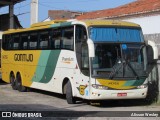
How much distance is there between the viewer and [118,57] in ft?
50.8

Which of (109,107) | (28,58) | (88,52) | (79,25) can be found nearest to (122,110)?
(109,107)

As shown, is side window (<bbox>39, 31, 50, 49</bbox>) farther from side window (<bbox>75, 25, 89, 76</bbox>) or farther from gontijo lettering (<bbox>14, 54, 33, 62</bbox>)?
side window (<bbox>75, 25, 89, 76</bbox>)

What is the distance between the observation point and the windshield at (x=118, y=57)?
15227mm

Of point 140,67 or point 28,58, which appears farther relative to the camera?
point 28,58

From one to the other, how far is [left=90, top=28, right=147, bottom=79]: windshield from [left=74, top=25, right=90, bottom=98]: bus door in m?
0.37

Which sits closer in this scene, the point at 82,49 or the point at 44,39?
the point at 82,49

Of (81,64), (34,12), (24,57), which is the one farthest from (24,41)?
(34,12)

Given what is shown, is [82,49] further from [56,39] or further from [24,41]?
[24,41]

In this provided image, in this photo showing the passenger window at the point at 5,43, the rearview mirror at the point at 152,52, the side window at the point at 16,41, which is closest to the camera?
the rearview mirror at the point at 152,52

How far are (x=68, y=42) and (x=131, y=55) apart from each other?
2543 millimetres

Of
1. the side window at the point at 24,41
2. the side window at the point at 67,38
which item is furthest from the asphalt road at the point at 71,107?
the side window at the point at 24,41

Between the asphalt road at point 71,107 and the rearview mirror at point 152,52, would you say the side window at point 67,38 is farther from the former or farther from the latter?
the rearview mirror at point 152,52

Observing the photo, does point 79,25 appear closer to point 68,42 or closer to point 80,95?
point 68,42

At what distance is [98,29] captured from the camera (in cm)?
1571
